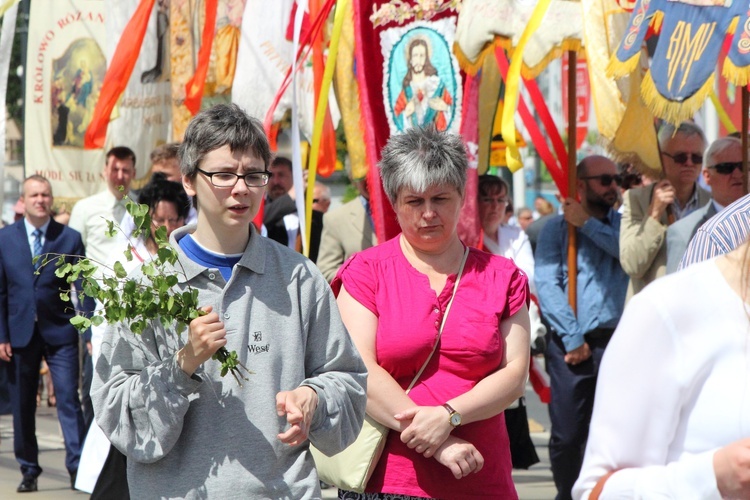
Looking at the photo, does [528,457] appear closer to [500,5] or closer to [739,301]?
[500,5]

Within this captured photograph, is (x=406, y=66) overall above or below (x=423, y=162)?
above

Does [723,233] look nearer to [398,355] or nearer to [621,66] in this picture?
[398,355]

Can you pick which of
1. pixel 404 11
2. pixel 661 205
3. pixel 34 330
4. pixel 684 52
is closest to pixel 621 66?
pixel 684 52

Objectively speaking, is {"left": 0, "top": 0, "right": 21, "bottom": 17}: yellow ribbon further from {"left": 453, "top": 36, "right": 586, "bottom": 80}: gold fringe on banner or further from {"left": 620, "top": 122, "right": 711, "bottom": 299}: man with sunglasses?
{"left": 620, "top": 122, "right": 711, "bottom": 299}: man with sunglasses

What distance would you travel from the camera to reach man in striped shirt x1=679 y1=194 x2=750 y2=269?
3422 millimetres

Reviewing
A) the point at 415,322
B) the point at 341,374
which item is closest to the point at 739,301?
the point at 341,374

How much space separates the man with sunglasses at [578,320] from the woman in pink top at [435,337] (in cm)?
266

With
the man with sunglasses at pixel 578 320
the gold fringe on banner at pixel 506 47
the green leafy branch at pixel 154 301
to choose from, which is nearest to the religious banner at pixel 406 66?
the gold fringe on banner at pixel 506 47

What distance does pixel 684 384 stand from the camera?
6.59 ft

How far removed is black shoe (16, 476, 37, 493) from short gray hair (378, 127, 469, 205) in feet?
16.6

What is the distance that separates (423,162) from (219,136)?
1.00 m

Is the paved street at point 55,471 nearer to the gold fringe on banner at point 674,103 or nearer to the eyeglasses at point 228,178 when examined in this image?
the gold fringe on banner at point 674,103

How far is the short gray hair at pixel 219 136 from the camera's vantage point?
10.4ft

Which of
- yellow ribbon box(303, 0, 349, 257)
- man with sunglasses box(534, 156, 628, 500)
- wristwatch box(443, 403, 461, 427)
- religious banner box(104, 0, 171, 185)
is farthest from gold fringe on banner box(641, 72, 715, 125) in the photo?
religious banner box(104, 0, 171, 185)
